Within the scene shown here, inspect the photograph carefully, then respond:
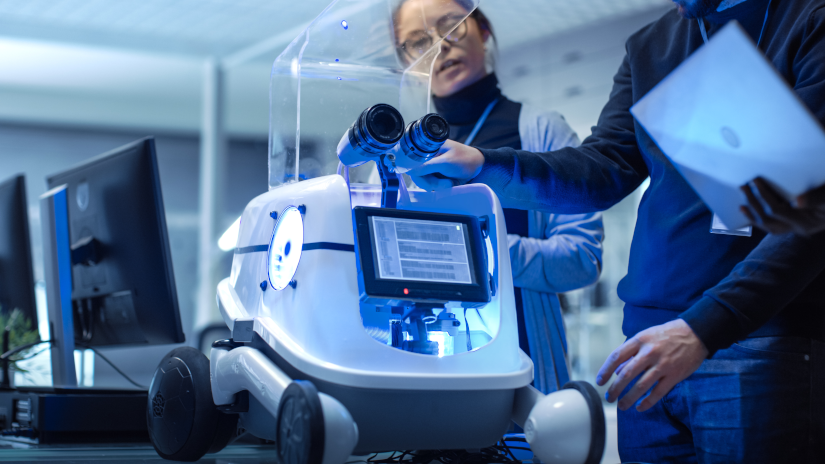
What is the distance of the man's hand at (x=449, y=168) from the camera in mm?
937

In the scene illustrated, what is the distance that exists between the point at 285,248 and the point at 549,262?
0.59 m

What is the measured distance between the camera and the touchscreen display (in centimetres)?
81

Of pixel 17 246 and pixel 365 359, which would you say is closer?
pixel 365 359

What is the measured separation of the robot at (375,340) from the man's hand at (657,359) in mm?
59

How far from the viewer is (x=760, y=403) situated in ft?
2.83

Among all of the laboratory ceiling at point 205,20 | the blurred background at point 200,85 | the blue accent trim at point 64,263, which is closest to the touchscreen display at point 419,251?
the blue accent trim at point 64,263

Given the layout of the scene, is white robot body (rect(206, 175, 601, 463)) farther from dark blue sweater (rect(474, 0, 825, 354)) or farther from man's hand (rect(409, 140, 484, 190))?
dark blue sweater (rect(474, 0, 825, 354))

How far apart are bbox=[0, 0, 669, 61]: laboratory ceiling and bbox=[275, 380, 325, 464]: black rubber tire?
3637mm

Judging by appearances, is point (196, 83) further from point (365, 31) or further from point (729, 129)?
point (729, 129)

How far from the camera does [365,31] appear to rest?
4.11ft

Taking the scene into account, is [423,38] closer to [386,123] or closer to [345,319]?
[386,123]

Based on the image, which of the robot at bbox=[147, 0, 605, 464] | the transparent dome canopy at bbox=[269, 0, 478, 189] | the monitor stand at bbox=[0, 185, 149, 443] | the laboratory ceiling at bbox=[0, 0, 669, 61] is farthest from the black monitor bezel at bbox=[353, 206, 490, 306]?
the laboratory ceiling at bbox=[0, 0, 669, 61]

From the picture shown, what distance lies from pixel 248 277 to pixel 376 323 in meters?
0.25

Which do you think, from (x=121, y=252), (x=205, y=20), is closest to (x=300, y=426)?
(x=121, y=252)
